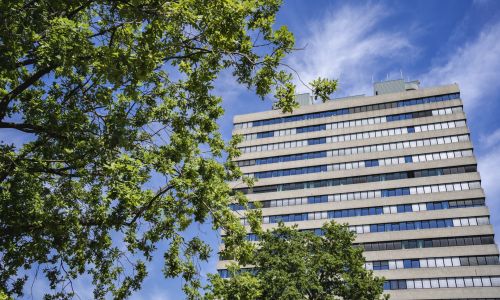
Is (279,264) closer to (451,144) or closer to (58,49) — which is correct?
(58,49)

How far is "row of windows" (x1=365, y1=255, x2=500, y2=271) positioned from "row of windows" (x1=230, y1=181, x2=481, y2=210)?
383 inches

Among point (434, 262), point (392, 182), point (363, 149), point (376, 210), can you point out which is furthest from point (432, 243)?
point (363, 149)

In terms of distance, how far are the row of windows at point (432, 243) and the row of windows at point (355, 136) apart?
17385 millimetres

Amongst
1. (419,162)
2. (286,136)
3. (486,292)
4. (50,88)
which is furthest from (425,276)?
(50,88)

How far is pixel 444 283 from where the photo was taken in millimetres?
55281

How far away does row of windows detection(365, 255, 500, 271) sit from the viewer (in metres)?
55.3

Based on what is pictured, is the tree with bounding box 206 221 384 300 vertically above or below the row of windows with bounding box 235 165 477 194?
below

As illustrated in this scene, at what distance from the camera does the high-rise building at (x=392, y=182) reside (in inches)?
2235

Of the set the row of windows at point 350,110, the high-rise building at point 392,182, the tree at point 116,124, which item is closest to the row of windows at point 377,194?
the high-rise building at point 392,182

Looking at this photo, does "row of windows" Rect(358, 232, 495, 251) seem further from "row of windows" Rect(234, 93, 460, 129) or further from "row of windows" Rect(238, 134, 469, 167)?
"row of windows" Rect(234, 93, 460, 129)

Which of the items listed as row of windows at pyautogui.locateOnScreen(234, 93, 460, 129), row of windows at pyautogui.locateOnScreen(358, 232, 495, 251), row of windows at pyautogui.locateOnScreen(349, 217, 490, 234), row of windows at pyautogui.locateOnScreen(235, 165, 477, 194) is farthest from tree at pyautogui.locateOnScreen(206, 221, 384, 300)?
row of windows at pyautogui.locateOnScreen(234, 93, 460, 129)

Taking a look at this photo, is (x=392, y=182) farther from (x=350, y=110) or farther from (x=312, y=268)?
(x=312, y=268)

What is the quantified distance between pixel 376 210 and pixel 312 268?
1474 inches

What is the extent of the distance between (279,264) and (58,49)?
23.2 meters
